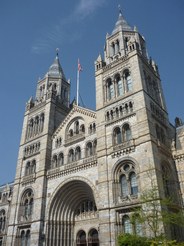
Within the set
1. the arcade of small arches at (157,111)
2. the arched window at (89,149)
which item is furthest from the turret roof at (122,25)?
the arched window at (89,149)

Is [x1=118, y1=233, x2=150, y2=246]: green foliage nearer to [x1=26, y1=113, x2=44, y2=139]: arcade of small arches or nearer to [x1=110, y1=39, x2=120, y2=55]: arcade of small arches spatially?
[x1=26, y1=113, x2=44, y2=139]: arcade of small arches

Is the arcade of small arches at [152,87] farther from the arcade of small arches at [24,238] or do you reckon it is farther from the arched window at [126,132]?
the arcade of small arches at [24,238]

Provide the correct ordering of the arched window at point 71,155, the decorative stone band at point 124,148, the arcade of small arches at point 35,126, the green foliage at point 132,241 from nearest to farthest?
the green foliage at point 132,241, the decorative stone band at point 124,148, the arched window at point 71,155, the arcade of small arches at point 35,126

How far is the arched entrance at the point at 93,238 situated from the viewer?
28.7m

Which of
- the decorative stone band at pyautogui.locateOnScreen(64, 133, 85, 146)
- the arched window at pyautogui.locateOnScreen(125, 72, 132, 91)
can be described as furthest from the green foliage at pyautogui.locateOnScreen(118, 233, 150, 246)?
the arched window at pyautogui.locateOnScreen(125, 72, 132, 91)

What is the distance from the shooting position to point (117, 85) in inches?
1219

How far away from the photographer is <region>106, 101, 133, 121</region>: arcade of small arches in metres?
27.6

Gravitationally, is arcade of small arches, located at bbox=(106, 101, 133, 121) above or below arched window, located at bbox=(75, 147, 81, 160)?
above

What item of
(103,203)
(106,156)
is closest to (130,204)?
(103,203)

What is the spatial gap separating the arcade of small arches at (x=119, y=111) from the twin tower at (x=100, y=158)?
118 mm

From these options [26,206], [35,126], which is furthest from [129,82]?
[26,206]

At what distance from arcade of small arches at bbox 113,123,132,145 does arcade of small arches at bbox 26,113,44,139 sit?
580 inches

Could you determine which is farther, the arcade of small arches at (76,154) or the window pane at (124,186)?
the arcade of small arches at (76,154)

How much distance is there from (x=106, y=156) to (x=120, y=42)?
17.6 metres
